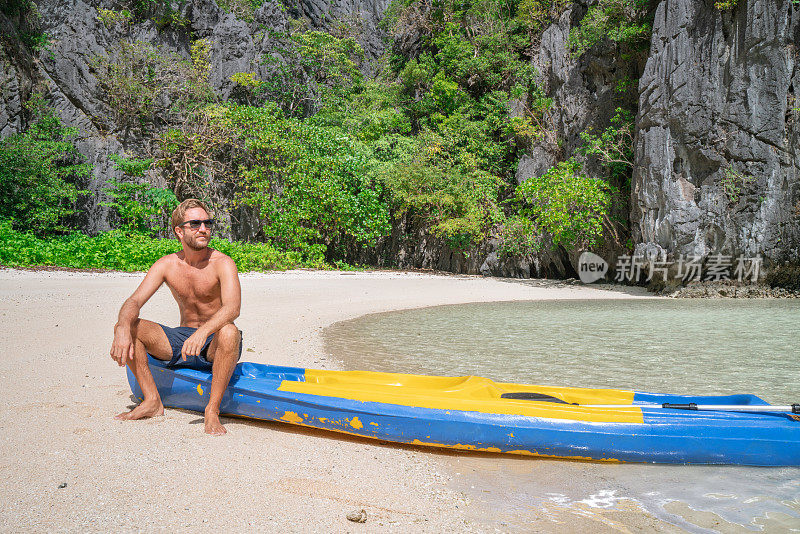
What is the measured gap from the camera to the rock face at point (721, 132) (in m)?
10.7

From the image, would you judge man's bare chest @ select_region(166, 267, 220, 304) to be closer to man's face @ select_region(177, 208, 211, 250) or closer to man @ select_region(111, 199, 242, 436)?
man @ select_region(111, 199, 242, 436)

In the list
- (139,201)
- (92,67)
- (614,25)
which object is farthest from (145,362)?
(92,67)

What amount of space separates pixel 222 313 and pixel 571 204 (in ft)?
39.0

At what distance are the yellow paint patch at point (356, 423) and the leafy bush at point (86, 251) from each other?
412 inches

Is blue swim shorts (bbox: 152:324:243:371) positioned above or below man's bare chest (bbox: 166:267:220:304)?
below

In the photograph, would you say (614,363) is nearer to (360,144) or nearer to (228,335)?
(228,335)

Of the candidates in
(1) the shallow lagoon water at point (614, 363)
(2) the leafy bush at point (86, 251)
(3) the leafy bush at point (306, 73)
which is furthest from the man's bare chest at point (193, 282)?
(3) the leafy bush at point (306, 73)

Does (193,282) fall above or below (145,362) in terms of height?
above

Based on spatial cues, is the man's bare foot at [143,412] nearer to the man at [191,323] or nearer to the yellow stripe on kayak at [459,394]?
the man at [191,323]

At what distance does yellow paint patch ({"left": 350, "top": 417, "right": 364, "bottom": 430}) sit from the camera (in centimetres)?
274

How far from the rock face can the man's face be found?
436 inches

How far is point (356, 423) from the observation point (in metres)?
2.74

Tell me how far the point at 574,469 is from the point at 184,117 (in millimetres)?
15931

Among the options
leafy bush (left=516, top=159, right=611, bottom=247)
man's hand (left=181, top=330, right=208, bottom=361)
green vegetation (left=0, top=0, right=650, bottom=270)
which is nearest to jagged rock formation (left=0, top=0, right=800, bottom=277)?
green vegetation (left=0, top=0, right=650, bottom=270)
